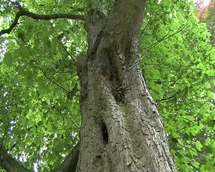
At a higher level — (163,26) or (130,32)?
(163,26)

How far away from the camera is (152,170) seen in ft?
4.21

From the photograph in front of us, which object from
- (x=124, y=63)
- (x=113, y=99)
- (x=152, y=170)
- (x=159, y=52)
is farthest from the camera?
(x=159, y=52)

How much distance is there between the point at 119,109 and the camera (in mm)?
1918

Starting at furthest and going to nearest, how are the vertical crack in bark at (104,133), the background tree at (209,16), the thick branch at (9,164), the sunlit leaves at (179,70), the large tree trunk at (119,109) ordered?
the background tree at (209,16)
the sunlit leaves at (179,70)
the thick branch at (9,164)
the vertical crack in bark at (104,133)
the large tree trunk at (119,109)

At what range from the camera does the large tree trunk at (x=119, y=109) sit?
144 centimetres

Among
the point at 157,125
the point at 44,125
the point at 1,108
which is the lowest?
the point at 157,125

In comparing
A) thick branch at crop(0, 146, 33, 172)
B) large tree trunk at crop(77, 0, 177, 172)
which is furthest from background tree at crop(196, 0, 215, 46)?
thick branch at crop(0, 146, 33, 172)

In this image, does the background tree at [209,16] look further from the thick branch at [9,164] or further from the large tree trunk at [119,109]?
the thick branch at [9,164]


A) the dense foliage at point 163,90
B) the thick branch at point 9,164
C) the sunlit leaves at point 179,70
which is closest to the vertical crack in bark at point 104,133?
the dense foliage at point 163,90

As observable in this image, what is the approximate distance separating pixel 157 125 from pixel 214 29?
1575 cm

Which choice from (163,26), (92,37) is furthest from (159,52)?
(92,37)

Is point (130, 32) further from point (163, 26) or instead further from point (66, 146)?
point (66, 146)

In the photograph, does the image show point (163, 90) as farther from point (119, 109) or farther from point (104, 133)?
point (104, 133)

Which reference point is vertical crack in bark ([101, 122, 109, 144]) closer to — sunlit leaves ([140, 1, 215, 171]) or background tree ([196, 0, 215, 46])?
sunlit leaves ([140, 1, 215, 171])
